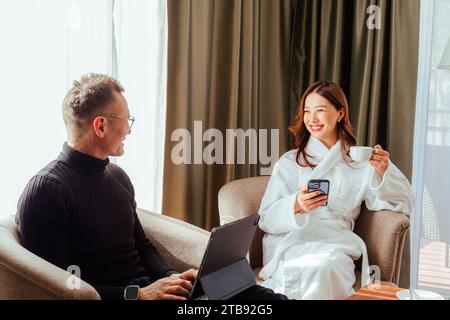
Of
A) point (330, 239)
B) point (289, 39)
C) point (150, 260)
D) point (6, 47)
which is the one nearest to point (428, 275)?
point (330, 239)

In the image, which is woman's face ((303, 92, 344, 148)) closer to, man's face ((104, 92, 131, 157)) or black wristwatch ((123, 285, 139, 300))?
man's face ((104, 92, 131, 157))

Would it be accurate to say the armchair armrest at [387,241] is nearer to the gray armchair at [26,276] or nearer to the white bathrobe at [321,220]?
the white bathrobe at [321,220]

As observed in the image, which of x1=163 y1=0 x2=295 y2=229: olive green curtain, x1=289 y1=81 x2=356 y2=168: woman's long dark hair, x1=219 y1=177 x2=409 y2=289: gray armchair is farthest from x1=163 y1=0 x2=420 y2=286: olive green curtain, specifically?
x1=289 y1=81 x2=356 y2=168: woman's long dark hair

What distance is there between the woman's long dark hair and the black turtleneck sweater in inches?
31.3

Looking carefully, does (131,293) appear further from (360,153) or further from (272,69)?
(272,69)

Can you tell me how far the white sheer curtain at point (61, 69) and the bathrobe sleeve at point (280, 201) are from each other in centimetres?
58

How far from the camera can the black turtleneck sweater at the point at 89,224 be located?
59.5 inches

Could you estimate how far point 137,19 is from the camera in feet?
7.95

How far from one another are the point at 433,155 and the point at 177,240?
1.47 meters

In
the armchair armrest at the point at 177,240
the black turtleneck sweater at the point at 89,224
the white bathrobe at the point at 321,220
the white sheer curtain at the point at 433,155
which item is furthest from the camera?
the white sheer curtain at the point at 433,155

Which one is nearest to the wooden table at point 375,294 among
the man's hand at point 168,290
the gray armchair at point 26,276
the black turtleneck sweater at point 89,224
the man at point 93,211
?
the man at point 93,211
